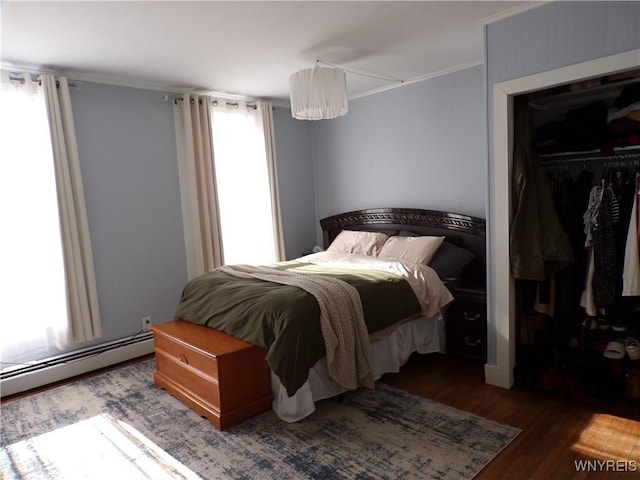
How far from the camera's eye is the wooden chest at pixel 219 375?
2594 mm

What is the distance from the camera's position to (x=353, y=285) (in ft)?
9.84

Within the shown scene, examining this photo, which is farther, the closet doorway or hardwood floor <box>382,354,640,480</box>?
the closet doorway

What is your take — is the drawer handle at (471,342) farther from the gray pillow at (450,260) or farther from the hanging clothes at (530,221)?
the hanging clothes at (530,221)

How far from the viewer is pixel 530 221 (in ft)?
9.35

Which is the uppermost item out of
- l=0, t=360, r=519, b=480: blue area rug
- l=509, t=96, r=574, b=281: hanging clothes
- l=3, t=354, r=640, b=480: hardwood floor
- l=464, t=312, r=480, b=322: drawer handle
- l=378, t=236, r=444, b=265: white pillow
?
l=509, t=96, r=574, b=281: hanging clothes

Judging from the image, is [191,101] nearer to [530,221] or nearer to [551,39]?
[551,39]

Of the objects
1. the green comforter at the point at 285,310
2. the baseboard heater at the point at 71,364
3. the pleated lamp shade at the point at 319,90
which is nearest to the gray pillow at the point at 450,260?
the green comforter at the point at 285,310

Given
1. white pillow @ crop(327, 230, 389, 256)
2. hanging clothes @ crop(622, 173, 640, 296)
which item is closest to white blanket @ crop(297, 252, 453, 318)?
white pillow @ crop(327, 230, 389, 256)

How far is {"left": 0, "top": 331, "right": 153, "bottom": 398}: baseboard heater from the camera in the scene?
330cm

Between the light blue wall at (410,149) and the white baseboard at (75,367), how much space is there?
2.60 m

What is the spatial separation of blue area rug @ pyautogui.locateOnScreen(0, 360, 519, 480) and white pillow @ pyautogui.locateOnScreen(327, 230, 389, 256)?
4.89 feet

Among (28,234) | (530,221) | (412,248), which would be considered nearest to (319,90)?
(412,248)

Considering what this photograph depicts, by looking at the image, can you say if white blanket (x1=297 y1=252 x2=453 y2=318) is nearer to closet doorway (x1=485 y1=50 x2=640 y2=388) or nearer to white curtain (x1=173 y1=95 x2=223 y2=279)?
closet doorway (x1=485 y1=50 x2=640 y2=388)

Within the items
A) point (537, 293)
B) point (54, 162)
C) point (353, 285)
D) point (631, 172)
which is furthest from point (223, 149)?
point (631, 172)
